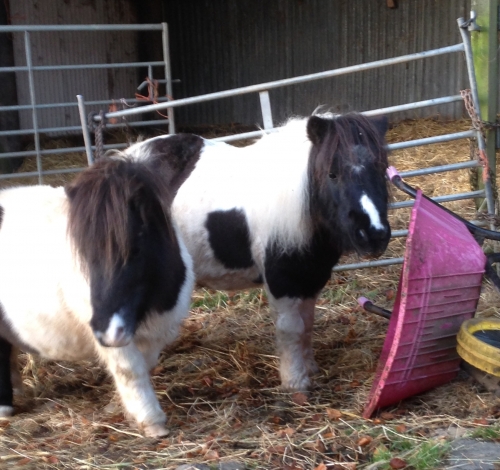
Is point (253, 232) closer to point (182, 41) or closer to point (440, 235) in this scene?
point (440, 235)

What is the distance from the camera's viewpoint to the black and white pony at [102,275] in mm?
2879

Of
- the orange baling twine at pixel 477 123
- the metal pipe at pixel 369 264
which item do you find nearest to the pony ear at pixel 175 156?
the metal pipe at pixel 369 264

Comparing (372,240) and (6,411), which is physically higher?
(372,240)

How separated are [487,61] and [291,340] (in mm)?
2613

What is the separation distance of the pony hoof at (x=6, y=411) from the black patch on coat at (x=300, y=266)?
64.6 inches

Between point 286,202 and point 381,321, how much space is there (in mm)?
1637

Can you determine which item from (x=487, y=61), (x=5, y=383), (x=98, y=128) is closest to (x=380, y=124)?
(x=487, y=61)

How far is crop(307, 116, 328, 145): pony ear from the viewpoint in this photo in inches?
133

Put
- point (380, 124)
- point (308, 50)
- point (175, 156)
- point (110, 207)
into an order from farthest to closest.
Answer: point (308, 50)
point (175, 156)
point (380, 124)
point (110, 207)

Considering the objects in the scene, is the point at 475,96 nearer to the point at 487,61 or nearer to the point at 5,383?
the point at 487,61

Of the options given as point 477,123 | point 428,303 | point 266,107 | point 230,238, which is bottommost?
point 428,303

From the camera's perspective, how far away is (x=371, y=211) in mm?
3182

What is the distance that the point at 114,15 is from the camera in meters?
11.9

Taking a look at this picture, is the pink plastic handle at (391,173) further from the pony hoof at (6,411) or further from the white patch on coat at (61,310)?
the pony hoof at (6,411)
